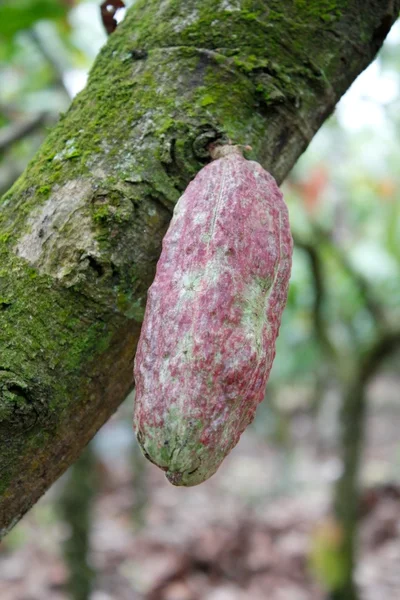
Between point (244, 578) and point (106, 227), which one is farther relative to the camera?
point (244, 578)

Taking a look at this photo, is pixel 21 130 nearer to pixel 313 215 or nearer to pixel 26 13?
pixel 26 13

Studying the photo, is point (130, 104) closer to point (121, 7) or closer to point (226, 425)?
point (121, 7)

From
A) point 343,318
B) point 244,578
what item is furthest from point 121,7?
point 343,318

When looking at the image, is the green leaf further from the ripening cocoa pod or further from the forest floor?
the forest floor

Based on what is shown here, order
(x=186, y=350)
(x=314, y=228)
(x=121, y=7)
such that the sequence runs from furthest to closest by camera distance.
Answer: (x=314, y=228), (x=121, y=7), (x=186, y=350)

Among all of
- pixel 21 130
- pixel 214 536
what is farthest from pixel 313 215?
pixel 214 536

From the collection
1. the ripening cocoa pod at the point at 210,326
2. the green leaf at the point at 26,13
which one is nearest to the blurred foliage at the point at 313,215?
the green leaf at the point at 26,13

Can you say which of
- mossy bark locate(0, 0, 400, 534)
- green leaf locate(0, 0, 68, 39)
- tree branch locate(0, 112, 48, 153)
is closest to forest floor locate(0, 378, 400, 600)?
tree branch locate(0, 112, 48, 153)

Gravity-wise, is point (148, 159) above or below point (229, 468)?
above
